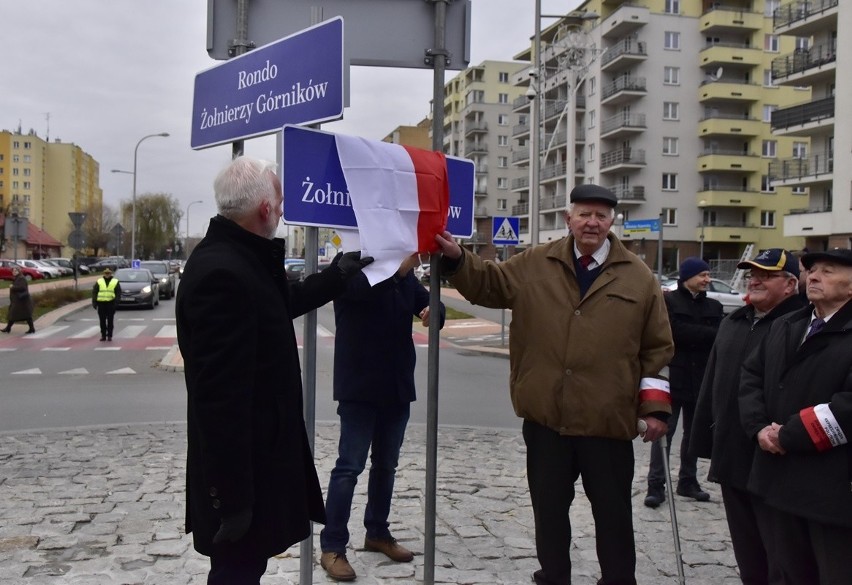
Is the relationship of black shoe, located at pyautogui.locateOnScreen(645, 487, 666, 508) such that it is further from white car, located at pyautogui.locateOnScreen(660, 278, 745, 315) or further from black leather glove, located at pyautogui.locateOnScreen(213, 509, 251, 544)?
white car, located at pyautogui.locateOnScreen(660, 278, 745, 315)

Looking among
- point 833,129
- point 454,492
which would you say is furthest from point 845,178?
point 454,492

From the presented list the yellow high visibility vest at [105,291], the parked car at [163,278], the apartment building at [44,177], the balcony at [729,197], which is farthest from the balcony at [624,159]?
the apartment building at [44,177]

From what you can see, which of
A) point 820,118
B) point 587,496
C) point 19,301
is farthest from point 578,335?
point 820,118

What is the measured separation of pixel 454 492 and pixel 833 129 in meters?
44.1

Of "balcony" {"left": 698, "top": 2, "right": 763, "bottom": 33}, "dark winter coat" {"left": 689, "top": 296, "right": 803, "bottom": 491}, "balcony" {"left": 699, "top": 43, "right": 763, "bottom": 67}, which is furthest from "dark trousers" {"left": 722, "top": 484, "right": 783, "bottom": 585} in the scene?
"balcony" {"left": 698, "top": 2, "right": 763, "bottom": 33}

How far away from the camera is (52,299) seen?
29.8 m

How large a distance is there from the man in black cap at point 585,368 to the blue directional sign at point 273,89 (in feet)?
3.00

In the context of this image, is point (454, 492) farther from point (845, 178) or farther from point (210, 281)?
point (845, 178)

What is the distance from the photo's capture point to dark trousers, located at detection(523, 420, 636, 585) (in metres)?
3.68

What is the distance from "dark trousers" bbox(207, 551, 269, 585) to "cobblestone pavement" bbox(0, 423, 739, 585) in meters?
1.50

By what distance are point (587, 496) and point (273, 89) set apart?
7.72 feet

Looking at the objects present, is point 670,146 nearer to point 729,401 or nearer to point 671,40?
point 671,40

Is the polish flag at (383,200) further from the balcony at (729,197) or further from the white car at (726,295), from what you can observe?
the balcony at (729,197)

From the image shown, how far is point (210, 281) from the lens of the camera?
2.69m
